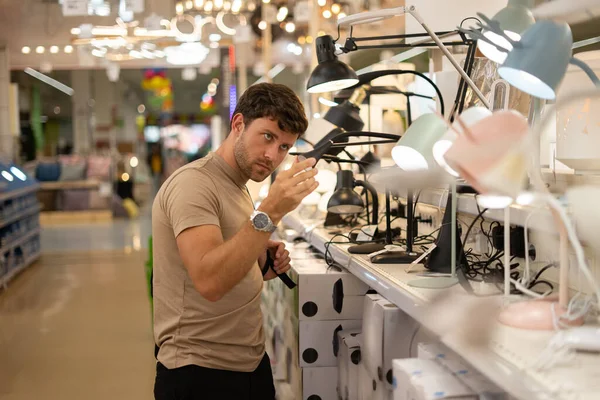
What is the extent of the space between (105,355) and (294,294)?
251cm

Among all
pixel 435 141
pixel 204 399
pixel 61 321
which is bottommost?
pixel 61 321

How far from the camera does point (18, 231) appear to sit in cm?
814

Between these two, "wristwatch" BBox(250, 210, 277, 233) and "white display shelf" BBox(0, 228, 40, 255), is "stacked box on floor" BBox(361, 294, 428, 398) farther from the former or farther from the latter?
"white display shelf" BBox(0, 228, 40, 255)

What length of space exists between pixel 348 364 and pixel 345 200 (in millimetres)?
763

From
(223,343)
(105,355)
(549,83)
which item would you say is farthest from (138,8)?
(549,83)

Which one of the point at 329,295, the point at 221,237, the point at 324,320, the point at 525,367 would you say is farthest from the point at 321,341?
the point at 525,367

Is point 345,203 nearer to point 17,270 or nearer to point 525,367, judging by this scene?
point 525,367

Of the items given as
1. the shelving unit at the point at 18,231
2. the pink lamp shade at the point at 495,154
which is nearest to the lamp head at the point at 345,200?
the pink lamp shade at the point at 495,154

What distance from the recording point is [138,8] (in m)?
7.55

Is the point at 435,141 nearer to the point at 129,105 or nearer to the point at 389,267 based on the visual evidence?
the point at 389,267

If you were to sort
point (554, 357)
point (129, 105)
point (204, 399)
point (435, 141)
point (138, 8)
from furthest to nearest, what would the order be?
point (129, 105) → point (138, 8) → point (204, 399) → point (435, 141) → point (554, 357)

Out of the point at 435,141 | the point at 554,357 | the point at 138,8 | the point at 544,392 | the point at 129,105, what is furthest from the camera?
the point at 129,105

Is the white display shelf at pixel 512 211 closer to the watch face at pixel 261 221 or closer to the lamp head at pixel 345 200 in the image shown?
the lamp head at pixel 345 200

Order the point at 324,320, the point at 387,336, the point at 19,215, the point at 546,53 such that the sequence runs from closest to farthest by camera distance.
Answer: the point at 546,53
the point at 387,336
the point at 324,320
the point at 19,215
